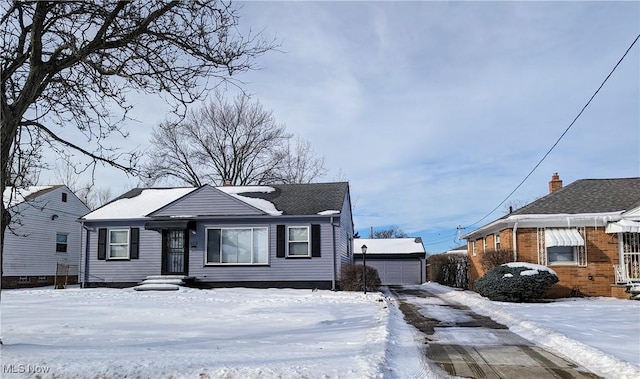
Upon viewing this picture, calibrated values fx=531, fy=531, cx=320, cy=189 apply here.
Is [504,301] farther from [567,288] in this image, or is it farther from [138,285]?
[138,285]

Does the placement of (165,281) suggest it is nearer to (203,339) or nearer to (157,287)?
(157,287)

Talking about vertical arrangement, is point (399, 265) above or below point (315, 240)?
below

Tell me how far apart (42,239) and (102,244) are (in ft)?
26.5

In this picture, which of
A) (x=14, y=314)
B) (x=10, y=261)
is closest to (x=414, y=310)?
(x=14, y=314)

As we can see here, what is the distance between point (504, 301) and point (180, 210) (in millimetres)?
12533

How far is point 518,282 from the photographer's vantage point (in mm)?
16625

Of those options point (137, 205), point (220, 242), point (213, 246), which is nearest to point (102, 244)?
point (137, 205)

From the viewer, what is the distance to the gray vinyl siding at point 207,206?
68.3 feet

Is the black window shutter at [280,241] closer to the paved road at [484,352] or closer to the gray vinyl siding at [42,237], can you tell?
the paved road at [484,352]

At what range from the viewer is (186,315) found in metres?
12.3

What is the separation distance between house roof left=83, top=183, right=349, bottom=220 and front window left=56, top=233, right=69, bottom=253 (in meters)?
6.89

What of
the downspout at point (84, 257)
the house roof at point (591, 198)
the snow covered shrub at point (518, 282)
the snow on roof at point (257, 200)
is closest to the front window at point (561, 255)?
the house roof at point (591, 198)

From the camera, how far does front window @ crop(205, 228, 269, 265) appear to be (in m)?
20.8

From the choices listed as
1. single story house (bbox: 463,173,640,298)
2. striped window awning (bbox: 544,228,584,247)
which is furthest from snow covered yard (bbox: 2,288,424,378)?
striped window awning (bbox: 544,228,584,247)
